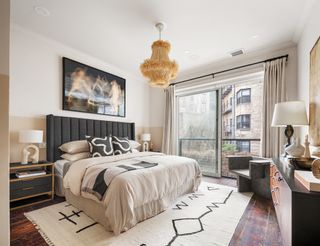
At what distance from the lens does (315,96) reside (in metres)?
2.01

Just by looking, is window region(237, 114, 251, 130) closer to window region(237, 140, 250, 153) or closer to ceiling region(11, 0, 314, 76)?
window region(237, 140, 250, 153)

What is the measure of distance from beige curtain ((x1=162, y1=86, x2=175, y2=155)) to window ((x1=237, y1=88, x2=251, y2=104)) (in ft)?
5.81

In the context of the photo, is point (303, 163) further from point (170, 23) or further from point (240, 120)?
point (240, 120)

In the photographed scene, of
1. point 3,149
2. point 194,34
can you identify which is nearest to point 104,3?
point 194,34

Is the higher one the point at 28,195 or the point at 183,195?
the point at 28,195

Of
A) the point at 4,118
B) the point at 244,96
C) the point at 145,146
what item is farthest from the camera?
the point at 145,146

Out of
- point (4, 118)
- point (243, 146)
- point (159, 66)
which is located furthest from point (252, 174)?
point (4, 118)

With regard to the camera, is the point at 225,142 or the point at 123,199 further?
the point at 225,142

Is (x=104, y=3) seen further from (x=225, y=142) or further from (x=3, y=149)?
(x=225, y=142)

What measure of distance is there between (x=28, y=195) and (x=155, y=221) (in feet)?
6.41

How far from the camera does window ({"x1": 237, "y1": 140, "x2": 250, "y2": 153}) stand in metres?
4.21

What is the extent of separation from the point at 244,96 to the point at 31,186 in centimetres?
486

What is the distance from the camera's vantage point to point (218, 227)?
1974 millimetres

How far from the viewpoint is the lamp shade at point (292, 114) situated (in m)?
2.16
